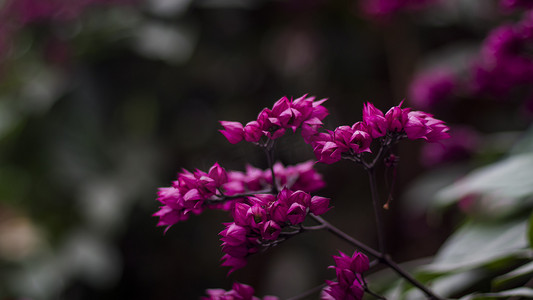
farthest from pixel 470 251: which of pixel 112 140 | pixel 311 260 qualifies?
pixel 112 140

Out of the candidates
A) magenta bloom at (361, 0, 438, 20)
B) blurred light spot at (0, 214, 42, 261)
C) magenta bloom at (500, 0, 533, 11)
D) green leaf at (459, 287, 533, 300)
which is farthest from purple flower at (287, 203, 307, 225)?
blurred light spot at (0, 214, 42, 261)

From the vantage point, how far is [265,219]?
0.41 meters

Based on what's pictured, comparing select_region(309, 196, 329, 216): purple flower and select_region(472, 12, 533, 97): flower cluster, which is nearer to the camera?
select_region(309, 196, 329, 216): purple flower

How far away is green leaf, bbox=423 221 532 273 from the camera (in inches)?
23.1

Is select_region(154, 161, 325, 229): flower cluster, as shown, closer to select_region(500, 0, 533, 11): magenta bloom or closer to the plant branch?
the plant branch

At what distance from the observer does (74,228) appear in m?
1.54

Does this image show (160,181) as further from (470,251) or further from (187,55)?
(470,251)

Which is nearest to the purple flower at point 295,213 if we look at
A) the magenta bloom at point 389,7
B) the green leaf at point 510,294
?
the green leaf at point 510,294

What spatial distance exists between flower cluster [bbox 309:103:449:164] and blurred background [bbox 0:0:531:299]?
1.10m

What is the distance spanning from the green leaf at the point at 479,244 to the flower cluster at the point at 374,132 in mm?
226

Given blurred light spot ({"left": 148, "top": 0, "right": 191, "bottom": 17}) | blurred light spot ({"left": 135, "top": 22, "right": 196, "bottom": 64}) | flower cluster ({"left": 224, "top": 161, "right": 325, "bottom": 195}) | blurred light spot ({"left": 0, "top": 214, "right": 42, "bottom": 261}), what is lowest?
blurred light spot ({"left": 0, "top": 214, "right": 42, "bottom": 261})

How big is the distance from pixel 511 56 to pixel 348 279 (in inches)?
19.6

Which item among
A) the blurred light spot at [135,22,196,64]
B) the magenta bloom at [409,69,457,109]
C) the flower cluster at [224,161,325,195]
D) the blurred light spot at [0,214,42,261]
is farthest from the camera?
the blurred light spot at [0,214,42,261]

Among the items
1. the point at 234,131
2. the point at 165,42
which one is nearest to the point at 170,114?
the point at 165,42
